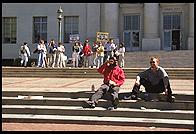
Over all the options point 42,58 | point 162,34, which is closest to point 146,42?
point 162,34

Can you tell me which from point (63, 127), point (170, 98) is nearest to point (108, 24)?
point (170, 98)

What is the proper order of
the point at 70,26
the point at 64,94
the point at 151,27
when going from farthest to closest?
1. the point at 70,26
2. the point at 151,27
3. the point at 64,94

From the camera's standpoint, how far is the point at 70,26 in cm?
4388

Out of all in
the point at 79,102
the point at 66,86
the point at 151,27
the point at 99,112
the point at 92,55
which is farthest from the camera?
the point at 151,27

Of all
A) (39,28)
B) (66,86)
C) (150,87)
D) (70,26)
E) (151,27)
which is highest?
(70,26)

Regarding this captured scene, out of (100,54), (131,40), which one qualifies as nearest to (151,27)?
(131,40)

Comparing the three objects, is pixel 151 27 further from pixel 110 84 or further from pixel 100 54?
pixel 110 84

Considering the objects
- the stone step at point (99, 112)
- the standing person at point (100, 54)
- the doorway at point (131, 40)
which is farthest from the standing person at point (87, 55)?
the doorway at point (131, 40)

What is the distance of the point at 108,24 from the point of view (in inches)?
1639

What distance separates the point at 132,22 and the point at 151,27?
8.80 ft

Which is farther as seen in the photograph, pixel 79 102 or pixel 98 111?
pixel 79 102

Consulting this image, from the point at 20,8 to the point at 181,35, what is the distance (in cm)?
1791

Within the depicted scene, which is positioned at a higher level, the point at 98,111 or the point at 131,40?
the point at 131,40

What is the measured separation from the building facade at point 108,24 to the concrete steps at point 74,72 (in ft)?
64.3
